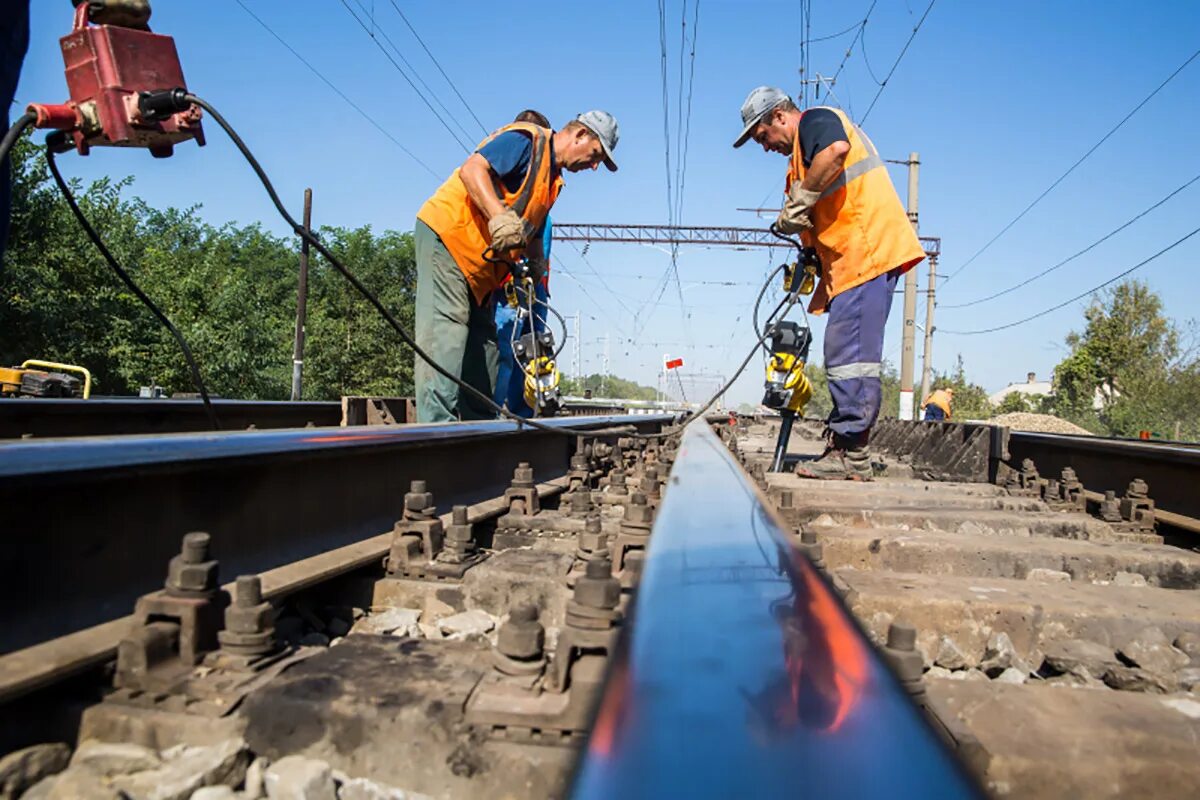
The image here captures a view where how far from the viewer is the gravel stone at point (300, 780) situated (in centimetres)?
106

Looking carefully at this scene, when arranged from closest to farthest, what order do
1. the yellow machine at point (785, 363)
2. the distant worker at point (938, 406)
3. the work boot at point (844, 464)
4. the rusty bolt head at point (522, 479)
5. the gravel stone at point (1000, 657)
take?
the gravel stone at point (1000, 657) < the rusty bolt head at point (522, 479) < the work boot at point (844, 464) < the yellow machine at point (785, 363) < the distant worker at point (938, 406)

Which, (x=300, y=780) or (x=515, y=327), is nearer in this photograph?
(x=300, y=780)

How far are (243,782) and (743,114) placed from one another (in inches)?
206

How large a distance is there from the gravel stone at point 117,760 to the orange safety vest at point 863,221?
15.4 ft

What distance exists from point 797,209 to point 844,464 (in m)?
1.67

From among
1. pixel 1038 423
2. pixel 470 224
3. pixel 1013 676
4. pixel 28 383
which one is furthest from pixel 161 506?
pixel 1038 423

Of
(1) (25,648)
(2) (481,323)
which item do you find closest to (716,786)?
(1) (25,648)

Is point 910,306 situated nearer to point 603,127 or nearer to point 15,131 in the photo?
point 603,127

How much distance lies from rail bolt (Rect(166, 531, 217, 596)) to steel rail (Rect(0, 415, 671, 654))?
1.02ft

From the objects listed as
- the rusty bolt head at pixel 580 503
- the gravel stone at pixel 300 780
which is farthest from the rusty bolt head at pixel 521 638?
the rusty bolt head at pixel 580 503

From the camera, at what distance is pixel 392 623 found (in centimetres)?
192

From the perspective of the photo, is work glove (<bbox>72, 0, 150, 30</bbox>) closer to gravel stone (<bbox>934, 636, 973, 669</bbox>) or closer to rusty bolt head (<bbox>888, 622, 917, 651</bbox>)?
A: rusty bolt head (<bbox>888, 622, 917, 651</bbox>)

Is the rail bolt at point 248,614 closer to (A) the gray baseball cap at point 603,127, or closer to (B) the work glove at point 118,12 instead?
(B) the work glove at point 118,12

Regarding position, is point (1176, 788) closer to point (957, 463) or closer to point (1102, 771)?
point (1102, 771)
